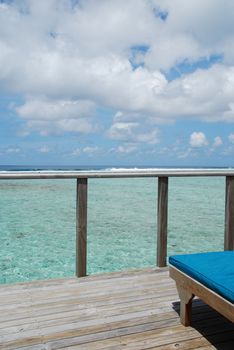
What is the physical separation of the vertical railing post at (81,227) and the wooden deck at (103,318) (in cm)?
13

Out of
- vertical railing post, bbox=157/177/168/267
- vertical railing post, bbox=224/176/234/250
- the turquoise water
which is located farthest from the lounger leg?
the turquoise water

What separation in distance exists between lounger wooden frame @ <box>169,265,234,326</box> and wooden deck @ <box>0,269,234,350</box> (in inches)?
4.4

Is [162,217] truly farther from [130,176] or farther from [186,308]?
[186,308]

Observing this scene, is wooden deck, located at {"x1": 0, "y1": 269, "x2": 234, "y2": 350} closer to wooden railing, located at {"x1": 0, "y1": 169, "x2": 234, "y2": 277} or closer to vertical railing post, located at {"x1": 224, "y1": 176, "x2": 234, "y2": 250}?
wooden railing, located at {"x1": 0, "y1": 169, "x2": 234, "y2": 277}

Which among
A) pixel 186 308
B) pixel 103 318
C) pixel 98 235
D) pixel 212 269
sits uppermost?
pixel 212 269

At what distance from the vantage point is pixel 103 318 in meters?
2.27

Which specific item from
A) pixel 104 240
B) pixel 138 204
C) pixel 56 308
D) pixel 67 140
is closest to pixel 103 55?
pixel 138 204

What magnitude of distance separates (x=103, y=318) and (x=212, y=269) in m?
0.81

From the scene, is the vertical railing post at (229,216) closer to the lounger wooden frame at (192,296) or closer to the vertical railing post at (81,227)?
the lounger wooden frame at (192,296)

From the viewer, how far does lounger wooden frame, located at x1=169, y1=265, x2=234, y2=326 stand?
177cm

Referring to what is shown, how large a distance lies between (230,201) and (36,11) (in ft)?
19.6

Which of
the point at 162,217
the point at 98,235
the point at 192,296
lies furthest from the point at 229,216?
the point at 98,235

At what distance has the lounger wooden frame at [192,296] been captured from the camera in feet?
5.80

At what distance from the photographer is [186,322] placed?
2.18 m
